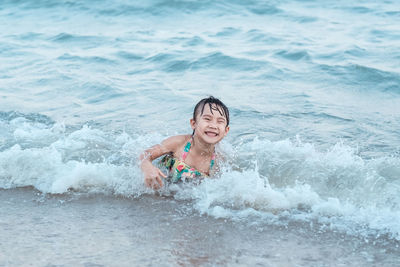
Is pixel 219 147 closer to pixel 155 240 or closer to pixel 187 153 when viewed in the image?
pixel 187 153

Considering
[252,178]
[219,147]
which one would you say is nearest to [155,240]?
[252,178]

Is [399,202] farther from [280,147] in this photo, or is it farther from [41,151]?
[41,151]

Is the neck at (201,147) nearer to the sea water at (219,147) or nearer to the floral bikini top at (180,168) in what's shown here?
the floral bikini top at (180,168)

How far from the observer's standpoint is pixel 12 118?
6.28 meters

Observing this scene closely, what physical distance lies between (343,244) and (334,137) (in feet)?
8.44

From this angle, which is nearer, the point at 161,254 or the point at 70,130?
the point at 161,254

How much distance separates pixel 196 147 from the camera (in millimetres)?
4770

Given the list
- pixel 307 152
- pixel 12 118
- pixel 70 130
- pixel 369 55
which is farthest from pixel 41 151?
pixel 369 55

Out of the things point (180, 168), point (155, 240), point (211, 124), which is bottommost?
point (180, 168)

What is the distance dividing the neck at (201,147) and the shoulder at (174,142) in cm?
10

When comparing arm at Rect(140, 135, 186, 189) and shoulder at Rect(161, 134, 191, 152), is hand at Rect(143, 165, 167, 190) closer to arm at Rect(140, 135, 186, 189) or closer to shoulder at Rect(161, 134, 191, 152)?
arm at Rect(140, 135, 186, 189)

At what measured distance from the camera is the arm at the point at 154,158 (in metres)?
4.11

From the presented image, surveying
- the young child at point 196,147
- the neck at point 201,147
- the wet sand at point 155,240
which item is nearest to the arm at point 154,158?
the young child at point 196,147

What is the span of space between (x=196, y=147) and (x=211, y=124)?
38cm
